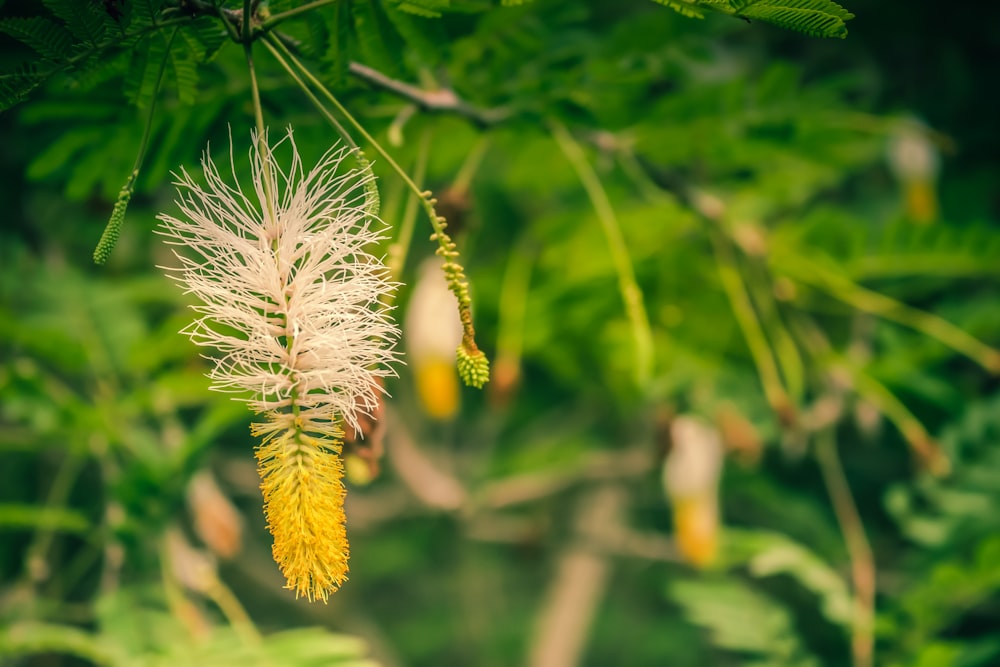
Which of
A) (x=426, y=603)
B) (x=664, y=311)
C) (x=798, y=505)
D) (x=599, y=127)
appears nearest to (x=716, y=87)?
(x=599, y=127)

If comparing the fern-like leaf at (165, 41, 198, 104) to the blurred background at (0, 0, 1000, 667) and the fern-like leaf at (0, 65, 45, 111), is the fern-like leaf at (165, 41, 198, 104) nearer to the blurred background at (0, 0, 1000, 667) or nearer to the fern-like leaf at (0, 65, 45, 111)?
the blurred background at (0, 0, 1000, 667)

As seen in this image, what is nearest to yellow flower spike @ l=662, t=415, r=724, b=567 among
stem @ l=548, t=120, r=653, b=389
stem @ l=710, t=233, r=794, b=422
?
stem @ l=710, t=233, r=794, b=422

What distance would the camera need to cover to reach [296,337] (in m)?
0.58

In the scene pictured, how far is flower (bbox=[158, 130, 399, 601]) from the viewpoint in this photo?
1.82 ft

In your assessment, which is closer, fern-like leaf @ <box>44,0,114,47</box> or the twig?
fern-like leaf @ <box>44,0,114,47</box>

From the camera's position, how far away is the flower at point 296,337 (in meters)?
0.55

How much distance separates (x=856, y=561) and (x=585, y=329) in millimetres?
671

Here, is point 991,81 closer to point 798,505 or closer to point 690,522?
point 798,505

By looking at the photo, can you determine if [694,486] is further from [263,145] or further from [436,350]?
[263,145]

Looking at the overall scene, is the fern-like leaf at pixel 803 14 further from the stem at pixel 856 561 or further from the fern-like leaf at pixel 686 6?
the stem at pixel 856 561

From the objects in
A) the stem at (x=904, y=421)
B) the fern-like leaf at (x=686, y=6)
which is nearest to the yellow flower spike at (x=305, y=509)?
the fern-like leaf at (x=686, y=6)

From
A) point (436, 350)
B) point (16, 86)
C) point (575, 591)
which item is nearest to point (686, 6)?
point (16, 86)

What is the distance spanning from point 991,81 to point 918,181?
0.44m

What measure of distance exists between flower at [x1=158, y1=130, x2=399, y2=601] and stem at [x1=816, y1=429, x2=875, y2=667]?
1.06 meters
